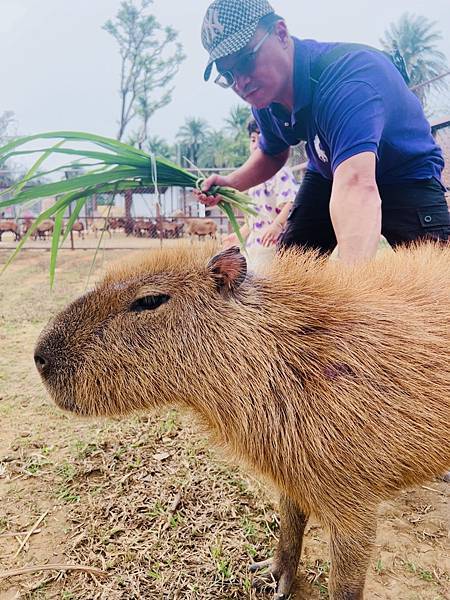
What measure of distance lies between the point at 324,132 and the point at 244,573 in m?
1.77

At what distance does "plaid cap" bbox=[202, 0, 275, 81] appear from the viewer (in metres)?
1.76

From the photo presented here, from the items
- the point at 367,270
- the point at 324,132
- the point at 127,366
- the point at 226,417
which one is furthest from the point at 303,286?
the point at 324,132

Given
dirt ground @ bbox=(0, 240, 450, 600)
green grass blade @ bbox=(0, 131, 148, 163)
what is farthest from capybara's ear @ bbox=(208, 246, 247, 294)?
dirt ground @ bbox=(0, 240, 450, 600)

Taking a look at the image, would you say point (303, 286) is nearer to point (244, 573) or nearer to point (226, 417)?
point (226, 417)

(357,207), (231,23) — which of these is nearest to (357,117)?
(357,207)

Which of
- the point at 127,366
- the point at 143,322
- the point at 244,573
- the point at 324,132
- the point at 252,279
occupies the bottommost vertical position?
the point at 244,573

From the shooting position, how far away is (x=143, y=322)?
57.0 inches

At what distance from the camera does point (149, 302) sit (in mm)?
1474

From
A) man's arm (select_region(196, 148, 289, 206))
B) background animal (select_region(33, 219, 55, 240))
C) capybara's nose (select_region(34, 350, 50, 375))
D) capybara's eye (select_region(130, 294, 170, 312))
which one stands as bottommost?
background animal (select_region(33, 219, 55, 240))

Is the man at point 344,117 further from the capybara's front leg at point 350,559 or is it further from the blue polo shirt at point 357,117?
the capybara's front leg at point 350,559

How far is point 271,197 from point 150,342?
2.63m

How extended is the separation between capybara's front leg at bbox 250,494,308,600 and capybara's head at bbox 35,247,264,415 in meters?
0.68

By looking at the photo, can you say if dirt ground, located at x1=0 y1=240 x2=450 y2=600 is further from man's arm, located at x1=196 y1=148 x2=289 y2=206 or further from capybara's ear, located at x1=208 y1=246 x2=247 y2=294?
man's arm, located at x1=196 y1=148 x2=289 y2=206

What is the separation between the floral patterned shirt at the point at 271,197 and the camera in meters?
3.64
